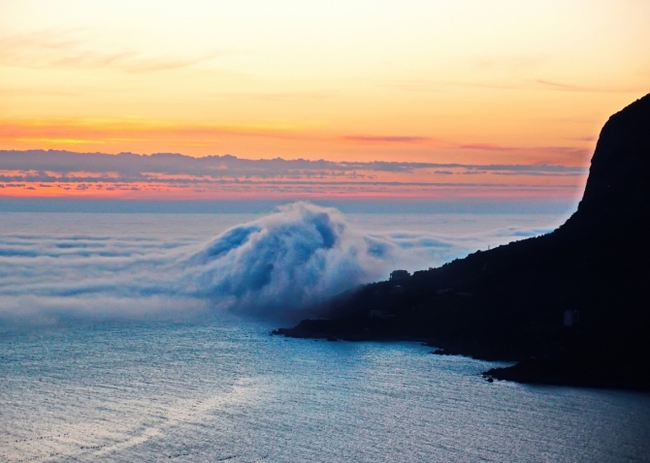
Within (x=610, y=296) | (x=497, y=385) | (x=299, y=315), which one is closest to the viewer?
(x=497, y=385)

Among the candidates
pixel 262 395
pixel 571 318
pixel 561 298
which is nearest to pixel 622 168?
pixel 561 298

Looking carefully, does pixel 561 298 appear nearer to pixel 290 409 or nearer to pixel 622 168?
pixel 622 168

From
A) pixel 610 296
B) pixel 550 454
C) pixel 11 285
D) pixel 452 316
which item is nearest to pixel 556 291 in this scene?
pixel 610 296

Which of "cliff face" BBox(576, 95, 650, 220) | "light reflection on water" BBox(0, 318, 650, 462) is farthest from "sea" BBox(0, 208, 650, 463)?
"cliff face" BBox(576, 95, 650, 220)

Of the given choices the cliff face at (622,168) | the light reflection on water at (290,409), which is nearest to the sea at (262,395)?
the light reflection on water at (290,409)

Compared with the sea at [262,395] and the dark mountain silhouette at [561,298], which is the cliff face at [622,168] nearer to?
the dark mountain silhouette at [561,298]

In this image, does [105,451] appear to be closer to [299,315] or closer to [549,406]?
[549,406]
